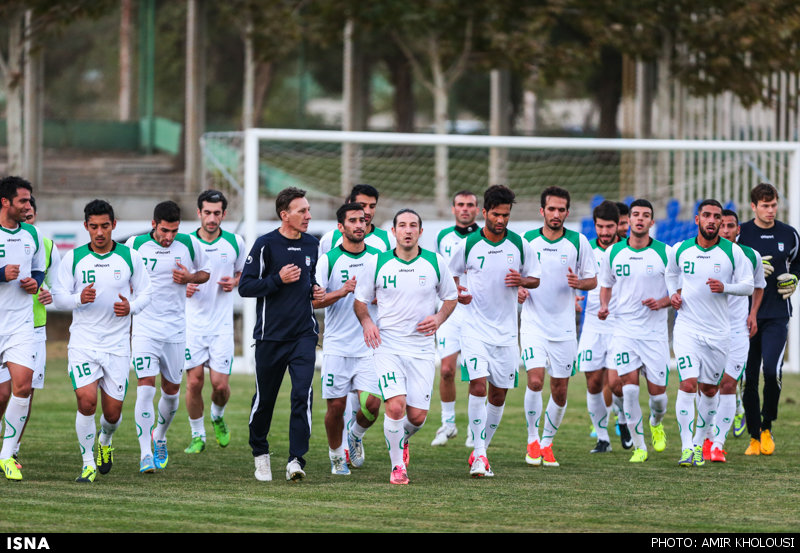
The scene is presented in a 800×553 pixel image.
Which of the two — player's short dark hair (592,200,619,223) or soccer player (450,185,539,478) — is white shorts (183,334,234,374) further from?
player's short dark hair (592,200,619,223)

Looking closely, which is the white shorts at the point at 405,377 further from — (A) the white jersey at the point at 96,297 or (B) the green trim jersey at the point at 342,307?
(A) the white jersey at the point at 96,297

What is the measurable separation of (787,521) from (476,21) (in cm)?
1962

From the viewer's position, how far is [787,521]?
Answer: 8.04 metres

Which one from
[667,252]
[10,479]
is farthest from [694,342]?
[10,479]

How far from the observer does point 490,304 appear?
10578 mm

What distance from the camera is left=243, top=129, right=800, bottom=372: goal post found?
18781 millimetres

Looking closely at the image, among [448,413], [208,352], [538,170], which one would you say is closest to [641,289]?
[448,413]

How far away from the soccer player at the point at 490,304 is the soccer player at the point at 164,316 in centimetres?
242

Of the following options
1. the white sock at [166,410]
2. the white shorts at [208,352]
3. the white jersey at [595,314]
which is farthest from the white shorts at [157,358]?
the white jersey at [595,314]

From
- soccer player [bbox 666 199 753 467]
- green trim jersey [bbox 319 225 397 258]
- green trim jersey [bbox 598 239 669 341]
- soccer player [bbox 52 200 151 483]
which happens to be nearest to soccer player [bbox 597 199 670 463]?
green trim jersey [bbox 598 239 669 341]

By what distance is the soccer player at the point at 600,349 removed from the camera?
1195 cm

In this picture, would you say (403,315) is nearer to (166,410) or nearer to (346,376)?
Answer: (346,376)

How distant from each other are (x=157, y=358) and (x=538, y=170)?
1818 centimetres
